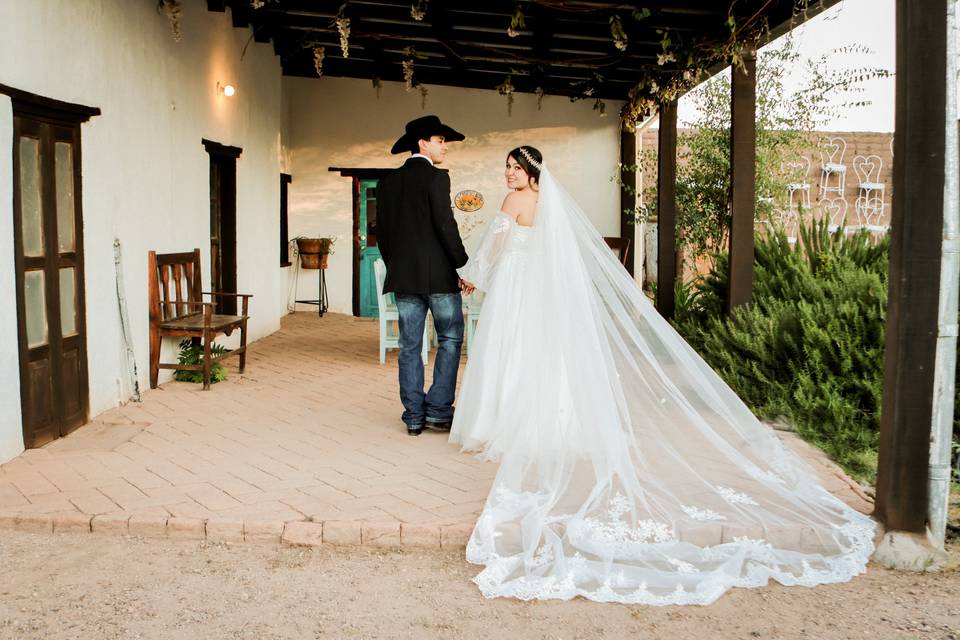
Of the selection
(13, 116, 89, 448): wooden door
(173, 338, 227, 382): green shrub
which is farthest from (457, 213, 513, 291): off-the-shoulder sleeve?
(173, 338, 227, 382): green shrub

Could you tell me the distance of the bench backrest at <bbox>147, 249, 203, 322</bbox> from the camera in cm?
691

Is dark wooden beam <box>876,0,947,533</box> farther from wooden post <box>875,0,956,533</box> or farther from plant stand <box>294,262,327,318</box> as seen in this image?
plant stand <box>294,262,327,318</box>

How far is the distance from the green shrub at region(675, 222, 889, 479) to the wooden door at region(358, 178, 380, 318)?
582 cm

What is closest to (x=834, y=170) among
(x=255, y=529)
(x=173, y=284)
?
(x=173, y=284)

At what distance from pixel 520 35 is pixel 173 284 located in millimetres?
4499

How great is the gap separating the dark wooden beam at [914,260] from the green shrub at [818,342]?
1291mm

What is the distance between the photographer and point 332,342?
9758 mm

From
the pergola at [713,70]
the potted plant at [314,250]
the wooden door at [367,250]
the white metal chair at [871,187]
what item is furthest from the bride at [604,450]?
the white metal chair at [871,187]

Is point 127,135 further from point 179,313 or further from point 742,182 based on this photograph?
point 742,182

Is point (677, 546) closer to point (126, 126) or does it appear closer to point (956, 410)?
point (956, 410)

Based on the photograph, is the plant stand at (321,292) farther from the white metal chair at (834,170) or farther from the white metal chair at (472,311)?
the white metal chair at (834,170)

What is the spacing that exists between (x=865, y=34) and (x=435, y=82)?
18.7 feet

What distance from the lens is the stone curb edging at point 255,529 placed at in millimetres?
3756

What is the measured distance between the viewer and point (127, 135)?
6492mm
